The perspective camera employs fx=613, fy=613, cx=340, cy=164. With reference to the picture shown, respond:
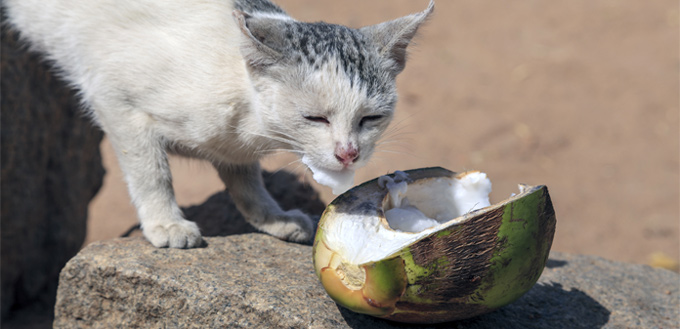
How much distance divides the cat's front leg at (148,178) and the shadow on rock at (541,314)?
100cm

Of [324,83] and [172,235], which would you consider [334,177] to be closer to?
[324,83]

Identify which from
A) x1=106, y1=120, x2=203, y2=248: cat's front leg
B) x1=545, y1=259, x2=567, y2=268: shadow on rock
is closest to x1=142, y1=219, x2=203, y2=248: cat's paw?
x1=106, y1=120, x2=203, y2=248: cat's front leg

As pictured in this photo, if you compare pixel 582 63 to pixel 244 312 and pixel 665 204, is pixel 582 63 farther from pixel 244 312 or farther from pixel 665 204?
pixel 244 312

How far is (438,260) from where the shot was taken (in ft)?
6.29

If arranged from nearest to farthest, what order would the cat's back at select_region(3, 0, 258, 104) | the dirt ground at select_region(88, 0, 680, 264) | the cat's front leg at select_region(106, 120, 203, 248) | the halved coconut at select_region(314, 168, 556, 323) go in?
the halved coconut at select_region(314, 168, 556, 323) < the cat's back at select_region(3, 0, 258, 104) < the cat's front leg at select_region(106, 120, 203, 248) < the dirt ground at select_region(88, 0, 680, 264)

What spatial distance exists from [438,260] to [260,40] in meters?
1.07

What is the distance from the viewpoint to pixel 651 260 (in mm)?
5008

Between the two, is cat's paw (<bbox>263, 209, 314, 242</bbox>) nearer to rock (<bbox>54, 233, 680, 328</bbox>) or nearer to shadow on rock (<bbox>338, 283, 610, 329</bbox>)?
rock (<bbox>54, 233, 680, 328</bbox>)

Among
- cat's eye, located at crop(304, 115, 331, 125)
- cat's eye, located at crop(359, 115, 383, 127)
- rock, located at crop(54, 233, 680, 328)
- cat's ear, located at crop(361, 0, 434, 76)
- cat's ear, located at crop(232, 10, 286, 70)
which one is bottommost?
rock, located at crop(54, 233, 680, 328)

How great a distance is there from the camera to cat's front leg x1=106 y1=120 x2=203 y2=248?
2.81m

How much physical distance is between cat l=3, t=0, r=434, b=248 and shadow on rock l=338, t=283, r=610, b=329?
581 mm

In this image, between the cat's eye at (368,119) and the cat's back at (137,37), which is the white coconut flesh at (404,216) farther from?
the cat's back at (137,37)

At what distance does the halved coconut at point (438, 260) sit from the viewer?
6.28 feet

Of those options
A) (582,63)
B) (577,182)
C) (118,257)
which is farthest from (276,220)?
(582,63)
